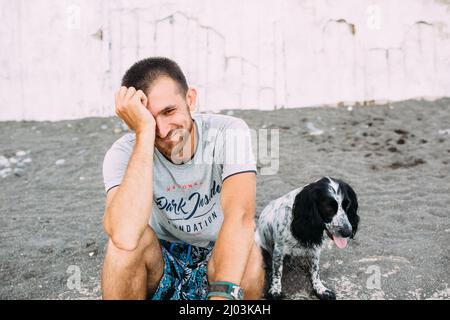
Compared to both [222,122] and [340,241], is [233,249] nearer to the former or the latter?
[222,122]

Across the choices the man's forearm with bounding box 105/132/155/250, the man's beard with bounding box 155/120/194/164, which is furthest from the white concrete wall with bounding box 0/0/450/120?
the man's forearm with bounding box 105/132/155/250

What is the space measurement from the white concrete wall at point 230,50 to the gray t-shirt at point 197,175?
176 inches

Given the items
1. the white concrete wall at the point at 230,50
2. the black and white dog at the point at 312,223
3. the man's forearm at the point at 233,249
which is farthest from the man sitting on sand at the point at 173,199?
the white concrete wall at the point at 230,50

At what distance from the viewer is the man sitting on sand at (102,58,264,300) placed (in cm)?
190

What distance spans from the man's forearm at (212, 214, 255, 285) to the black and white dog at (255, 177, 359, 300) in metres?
0.86

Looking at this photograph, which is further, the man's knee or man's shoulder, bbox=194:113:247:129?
man's shoulder, bbox=194:113:247:129

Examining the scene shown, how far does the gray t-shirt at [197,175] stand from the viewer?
216 cm

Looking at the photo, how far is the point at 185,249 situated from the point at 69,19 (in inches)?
205

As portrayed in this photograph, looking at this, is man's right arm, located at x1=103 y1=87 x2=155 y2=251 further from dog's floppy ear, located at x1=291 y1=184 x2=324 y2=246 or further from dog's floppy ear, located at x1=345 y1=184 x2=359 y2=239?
dog's floppy ear, located at x1=345 y1=184 x2=359 y2=239

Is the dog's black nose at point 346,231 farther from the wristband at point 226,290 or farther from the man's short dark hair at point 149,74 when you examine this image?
the man's short dark hair at point 149,74

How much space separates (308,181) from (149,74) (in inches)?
106

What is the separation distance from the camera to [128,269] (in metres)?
1.99

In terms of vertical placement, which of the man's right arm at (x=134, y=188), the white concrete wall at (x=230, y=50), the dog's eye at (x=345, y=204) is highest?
the white concrete wall at (x=230, y=50)

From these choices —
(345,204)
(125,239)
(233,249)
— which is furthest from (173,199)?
(345,204)
